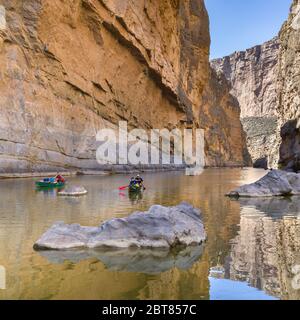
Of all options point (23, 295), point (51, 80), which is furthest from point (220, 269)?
point (51, 80)

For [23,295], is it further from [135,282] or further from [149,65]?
[149,65]

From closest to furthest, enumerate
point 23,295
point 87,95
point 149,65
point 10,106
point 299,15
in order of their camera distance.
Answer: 1. point 23,295
2. point 10,106
3. point 87,95
4. point 299,15
5. point 149,65

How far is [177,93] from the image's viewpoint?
62656 millimetres

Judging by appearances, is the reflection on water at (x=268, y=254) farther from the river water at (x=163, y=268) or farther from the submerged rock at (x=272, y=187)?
the submerged rock at (x=272, y=187)

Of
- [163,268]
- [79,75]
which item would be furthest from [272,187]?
[79,75]

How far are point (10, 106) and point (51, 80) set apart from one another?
6961mm

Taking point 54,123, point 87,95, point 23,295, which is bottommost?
point 23,295

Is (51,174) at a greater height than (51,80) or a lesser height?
lesser

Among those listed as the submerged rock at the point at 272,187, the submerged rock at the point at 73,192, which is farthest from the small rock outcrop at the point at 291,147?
the submerged rock at the point at 73,192

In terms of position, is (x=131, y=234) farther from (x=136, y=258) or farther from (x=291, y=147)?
Result: (x=291, y=147)

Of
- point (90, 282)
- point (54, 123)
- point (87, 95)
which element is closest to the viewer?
point (90, 282)

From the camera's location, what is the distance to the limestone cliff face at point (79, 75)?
3062cm

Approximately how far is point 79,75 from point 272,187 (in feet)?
86.1

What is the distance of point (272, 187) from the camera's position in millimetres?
19391
